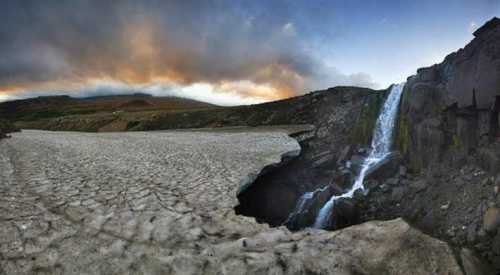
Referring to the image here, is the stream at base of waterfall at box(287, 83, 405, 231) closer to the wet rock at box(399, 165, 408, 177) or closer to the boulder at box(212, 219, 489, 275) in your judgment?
the wet rock at box(399, 165, 408, 177)

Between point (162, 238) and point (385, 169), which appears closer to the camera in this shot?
point (162, 238)

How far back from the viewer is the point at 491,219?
7.03 metres

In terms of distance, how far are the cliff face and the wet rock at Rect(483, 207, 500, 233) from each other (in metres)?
2.23

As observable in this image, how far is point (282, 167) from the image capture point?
16984 millimetres

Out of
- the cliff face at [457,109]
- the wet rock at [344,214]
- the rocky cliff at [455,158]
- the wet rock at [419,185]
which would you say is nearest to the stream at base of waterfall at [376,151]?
the wet rock at [344,214]

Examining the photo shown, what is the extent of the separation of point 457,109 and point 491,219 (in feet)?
21.2

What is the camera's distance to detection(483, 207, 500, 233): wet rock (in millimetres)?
6825

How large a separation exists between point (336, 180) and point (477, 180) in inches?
260

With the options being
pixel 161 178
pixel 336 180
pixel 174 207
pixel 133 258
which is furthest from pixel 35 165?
pixel 336 180

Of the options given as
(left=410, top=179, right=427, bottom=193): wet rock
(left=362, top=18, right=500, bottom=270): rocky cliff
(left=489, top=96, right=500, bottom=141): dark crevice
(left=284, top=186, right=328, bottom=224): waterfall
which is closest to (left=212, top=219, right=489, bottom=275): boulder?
(left=362, top=18, right=500, bottom=270): rocky cliff

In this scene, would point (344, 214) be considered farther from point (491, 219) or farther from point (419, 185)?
point (491, 219)

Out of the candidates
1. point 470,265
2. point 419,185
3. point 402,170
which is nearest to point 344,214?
point 419,185

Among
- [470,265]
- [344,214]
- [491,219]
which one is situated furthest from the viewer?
[344,214]

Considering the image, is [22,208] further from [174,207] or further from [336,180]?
[336,180]
